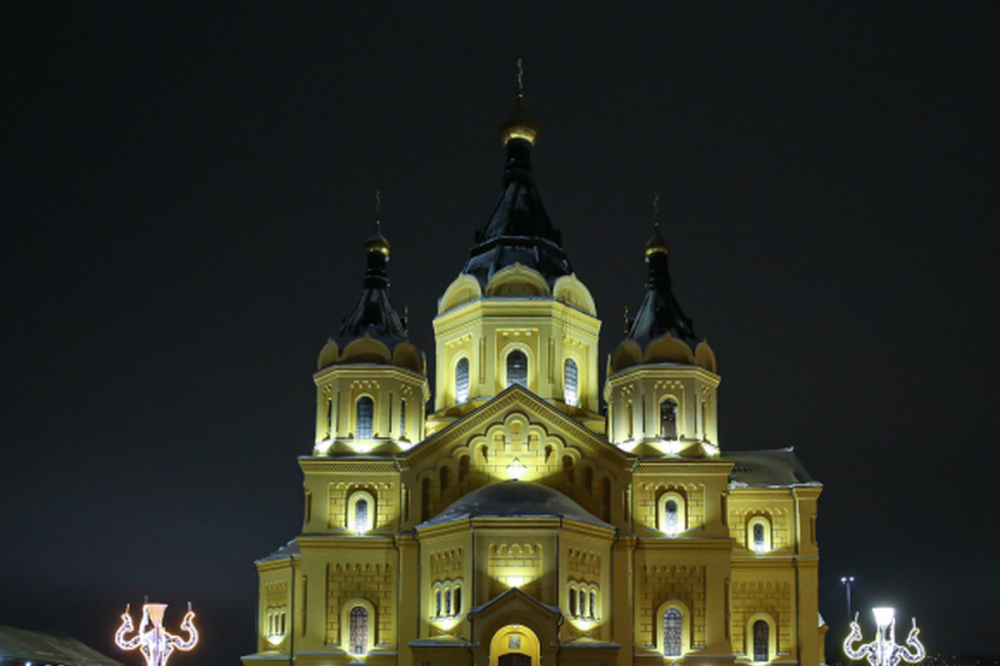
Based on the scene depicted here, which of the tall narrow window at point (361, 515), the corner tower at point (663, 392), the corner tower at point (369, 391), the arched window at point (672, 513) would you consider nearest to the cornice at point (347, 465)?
the corner tower at point (369, 391)

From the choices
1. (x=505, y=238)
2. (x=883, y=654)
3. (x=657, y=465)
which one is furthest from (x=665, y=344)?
(x=883, y=654)

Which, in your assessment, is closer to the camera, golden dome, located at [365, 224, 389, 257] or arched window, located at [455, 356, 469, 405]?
arched window, located at [455, 356, 469, 405]

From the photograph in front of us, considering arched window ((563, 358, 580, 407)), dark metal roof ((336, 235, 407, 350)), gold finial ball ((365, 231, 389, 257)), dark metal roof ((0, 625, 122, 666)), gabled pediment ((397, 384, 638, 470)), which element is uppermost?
gold finial ball ((365, 231, 389, 257))

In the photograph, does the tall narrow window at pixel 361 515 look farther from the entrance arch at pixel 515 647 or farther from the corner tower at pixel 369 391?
the entrance arch at pixel 515 647

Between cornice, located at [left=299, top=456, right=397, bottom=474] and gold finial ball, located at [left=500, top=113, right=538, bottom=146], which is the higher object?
gold finial ball, located at [left=500, top=113, right=538, bottom=146]

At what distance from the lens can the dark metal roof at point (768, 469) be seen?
134 feet

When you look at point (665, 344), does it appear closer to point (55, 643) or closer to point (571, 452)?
point (571, 452)

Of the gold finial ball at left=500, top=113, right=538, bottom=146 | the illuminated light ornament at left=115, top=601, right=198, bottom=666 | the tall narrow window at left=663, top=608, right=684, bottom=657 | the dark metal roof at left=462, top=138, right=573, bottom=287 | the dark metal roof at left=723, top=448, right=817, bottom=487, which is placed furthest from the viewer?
the gold finial ball at left=500, top=113, right=538, bottom=146

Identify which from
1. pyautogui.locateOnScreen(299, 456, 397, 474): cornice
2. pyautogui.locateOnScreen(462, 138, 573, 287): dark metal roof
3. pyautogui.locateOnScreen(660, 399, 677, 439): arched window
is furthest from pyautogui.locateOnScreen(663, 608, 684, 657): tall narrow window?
pyautogui.locateOnScreen(462, 138, 573, 287): dark metal roof

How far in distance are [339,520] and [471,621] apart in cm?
700

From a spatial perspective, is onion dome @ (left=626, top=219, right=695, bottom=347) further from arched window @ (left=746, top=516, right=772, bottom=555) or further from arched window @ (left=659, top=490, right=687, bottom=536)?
arched window @ (left=746, top=516, right=772, bottom=555)

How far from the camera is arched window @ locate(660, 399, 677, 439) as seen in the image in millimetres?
39281

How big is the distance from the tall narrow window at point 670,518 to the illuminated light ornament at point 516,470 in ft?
15.2

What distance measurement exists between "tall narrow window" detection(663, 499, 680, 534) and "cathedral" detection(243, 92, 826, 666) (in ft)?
0.22
